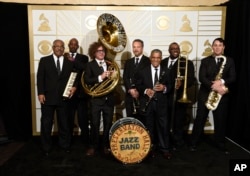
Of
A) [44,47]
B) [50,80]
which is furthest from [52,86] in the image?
[44,47]

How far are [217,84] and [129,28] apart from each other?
6.24 ft

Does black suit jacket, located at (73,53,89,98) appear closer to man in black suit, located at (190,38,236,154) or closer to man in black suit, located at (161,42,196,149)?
man in black suit, located at (161,42,196,149)

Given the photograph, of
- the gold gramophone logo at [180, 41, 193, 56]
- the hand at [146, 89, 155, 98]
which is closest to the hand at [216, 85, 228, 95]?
the hand at [146, 89, 155, 98]

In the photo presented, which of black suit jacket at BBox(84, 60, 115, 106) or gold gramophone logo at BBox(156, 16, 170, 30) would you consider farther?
gold gramophone logo at BBox(156, 16, 170, 30)

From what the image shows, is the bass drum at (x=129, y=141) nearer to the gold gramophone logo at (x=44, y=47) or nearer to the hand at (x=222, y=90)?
the hand at (x=222, y=90)

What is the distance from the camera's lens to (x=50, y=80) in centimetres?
413

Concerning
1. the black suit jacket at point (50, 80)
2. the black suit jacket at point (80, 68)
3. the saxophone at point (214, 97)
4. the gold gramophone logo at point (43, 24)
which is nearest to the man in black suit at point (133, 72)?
the black suit jacket at point (80, 68)

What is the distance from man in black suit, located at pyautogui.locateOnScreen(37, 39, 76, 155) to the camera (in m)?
4.10

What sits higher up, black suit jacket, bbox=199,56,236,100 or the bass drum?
black suit jacket, bbox=199,56,236,100

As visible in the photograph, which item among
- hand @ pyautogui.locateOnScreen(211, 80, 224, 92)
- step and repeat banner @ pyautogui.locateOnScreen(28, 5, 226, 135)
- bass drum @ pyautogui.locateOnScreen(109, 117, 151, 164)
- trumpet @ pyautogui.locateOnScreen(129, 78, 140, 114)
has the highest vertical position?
step and repeat banner @ pyautogui.locateOnScreen(28, 5, 226, 135)

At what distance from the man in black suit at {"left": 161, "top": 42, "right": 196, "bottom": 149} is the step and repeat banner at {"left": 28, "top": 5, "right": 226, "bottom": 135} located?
30.7 inches

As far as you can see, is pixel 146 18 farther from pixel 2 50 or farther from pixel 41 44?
pixel 2 50

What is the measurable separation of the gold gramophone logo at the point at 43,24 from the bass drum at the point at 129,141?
234cm

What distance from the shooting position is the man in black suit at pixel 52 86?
13.5 ft
